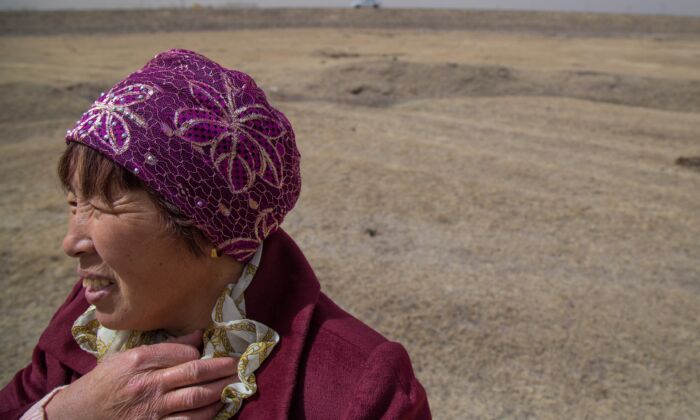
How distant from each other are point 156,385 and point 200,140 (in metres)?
0.53

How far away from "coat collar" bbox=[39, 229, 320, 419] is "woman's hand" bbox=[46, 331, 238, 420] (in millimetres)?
83

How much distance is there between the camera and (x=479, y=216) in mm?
5121

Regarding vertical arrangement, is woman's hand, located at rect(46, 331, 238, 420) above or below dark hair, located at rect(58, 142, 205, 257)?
below

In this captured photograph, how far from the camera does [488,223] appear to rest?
197 inches

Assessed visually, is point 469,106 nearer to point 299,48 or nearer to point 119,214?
point 119,214

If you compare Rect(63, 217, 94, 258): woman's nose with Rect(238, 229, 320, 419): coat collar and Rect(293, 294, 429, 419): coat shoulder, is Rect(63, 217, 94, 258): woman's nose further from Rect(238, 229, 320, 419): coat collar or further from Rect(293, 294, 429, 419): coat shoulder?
Rect(293, 294, 429, 419): coat shoulder

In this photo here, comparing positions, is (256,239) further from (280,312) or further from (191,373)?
(191,373)

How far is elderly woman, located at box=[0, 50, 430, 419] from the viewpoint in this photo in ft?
4.01

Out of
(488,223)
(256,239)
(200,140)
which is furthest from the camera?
(488,223)

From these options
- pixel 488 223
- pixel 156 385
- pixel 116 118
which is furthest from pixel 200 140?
pixel 488 223

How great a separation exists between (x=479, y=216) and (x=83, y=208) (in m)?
4.13

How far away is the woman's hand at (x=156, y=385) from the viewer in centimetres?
129

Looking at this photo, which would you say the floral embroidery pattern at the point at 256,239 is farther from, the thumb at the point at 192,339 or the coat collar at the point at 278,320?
the thumb at the point at 192,339

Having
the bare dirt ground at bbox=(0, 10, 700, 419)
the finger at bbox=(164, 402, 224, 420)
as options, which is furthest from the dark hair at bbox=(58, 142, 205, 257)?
the bare dirt ground at bbox=(0, 10, 700, 419)
